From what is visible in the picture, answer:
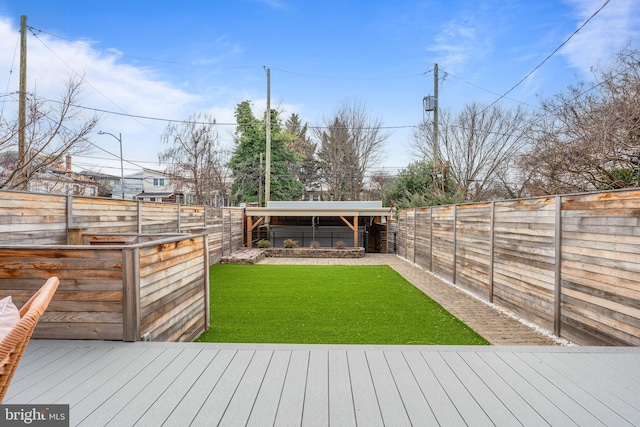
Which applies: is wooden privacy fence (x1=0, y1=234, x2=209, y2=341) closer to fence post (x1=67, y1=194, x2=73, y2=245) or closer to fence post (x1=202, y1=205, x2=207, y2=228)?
fence post (x1=67, y1=194, x2=73, y2=245)

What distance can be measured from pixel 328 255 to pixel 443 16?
9228mm

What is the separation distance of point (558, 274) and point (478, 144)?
50.1 feet

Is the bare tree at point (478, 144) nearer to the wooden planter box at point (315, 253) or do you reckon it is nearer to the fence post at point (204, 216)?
the wooden planter box at point (315, 253)

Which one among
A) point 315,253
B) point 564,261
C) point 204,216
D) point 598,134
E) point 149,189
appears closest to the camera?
point 564,261

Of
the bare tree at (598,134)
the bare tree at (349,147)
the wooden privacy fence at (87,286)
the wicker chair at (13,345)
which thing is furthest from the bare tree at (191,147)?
the wicker chair at (13,345)

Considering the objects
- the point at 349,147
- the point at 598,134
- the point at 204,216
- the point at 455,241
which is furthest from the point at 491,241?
the point at 349,147

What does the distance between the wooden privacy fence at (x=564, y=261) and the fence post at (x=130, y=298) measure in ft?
13.5

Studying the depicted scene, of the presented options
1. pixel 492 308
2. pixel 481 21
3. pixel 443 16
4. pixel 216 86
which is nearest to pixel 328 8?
pixel 443 16

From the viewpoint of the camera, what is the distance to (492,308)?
→ 5.66m

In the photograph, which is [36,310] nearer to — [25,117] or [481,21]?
[25,117]

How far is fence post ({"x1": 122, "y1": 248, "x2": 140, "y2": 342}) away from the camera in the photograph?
2.63m

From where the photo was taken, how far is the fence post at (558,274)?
13.2 feet

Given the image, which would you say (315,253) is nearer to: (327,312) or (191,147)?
(327,312)

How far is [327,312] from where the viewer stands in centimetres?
531
